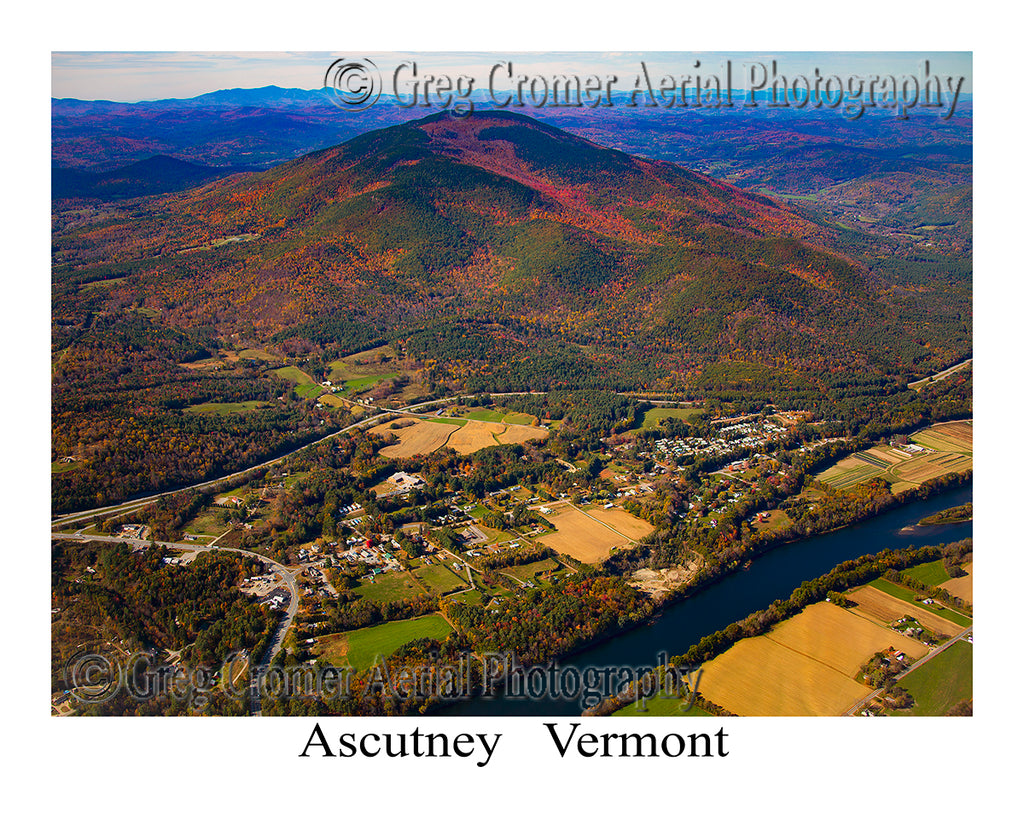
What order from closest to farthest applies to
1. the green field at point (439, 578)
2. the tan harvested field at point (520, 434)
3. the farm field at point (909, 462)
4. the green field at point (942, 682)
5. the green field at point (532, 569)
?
1. the green field at point (942, 682)
2. the green field at point (439, 578)
3. the green field at point (532, 569)
4. the farm field at point (909, 462)
5. the tan harvested field at point (520, 434)

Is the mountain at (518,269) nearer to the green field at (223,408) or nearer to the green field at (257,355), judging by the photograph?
the green field at (257,355)

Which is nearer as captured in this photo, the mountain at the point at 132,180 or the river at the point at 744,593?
the river at the point at 744,593

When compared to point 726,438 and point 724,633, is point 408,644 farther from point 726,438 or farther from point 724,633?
point 726,438

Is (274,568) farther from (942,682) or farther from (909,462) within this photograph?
(909,462)

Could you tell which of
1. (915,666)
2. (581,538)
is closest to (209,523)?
(581,538)

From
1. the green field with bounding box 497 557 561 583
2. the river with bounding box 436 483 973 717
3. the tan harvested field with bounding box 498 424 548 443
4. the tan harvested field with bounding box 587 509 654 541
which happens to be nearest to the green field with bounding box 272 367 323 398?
the tan harvested field with bounding box 498 424 548 443

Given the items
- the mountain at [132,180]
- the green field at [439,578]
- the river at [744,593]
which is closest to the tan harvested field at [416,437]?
the green field at [439,578]

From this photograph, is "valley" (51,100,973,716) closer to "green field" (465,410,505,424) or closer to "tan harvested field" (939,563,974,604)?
"green field" (465,410,505,424)

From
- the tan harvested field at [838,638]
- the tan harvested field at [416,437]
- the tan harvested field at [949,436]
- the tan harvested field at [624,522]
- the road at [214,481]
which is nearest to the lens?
the tan harvested field at [838,638]
